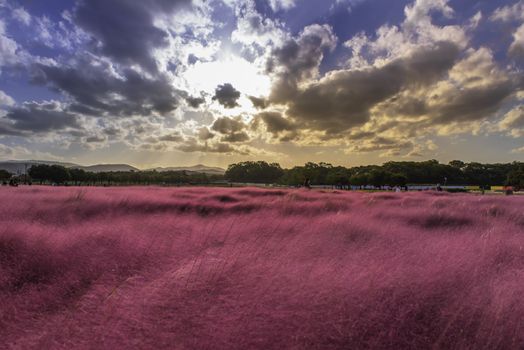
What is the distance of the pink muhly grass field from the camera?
1.68 metres

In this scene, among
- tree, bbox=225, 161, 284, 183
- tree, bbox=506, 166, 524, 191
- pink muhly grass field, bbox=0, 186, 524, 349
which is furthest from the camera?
tree, bbox=225, 161, 284, 183

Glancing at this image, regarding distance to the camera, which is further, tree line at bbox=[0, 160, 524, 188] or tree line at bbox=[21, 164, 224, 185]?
tree line at bbox=[21, 164, 224, 185]

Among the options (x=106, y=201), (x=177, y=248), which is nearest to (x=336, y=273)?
(x=177, y=248)

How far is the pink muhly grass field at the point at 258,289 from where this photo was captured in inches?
66.1

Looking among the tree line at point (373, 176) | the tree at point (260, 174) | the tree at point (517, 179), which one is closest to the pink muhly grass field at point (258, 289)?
the tree line at point (373, 176)

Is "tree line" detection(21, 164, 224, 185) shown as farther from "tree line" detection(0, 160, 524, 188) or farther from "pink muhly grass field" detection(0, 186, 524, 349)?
"pink muhly grass field" detection(0, 186, 524, 349)

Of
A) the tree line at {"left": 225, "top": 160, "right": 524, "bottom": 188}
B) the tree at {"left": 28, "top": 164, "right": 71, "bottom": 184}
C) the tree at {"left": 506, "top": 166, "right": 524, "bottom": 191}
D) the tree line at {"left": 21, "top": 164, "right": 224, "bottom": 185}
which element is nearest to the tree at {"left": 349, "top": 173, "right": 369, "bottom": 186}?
the tree line at {"left": 225, "top": 160, "right": 524, "bottom": 188}

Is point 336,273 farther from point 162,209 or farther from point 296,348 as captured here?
point 162,209

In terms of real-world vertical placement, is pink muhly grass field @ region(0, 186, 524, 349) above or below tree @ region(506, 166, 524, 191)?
below

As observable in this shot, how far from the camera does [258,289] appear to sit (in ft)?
6.91

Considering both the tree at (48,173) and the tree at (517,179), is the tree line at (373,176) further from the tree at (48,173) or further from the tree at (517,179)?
the tree at (517,179)

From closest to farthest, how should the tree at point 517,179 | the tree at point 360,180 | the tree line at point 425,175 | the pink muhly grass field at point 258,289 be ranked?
1. the pink muhly grass field at point 258,289
2. the tree at point 517,179
3. the tree at point 360,180
4. the tree line at point 425,175

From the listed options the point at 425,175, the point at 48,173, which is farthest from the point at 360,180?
the point at 48,173

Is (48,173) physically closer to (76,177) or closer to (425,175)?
(76,177)
